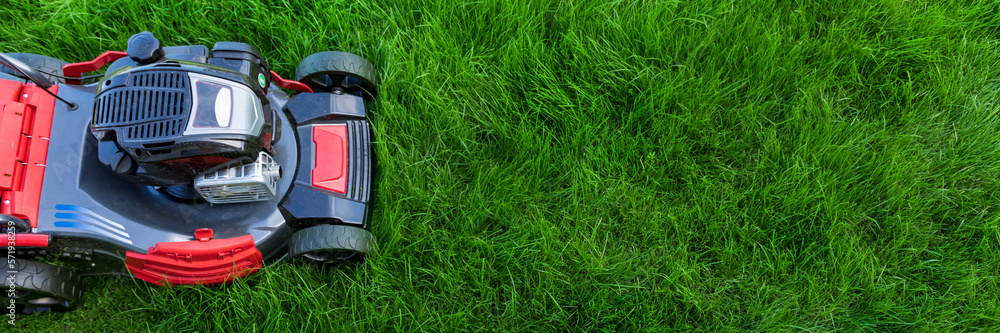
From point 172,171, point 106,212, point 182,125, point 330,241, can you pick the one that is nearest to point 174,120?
point 182,125

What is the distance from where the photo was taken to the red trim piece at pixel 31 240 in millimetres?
1809

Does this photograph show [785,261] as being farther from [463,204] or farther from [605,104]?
[463,204]

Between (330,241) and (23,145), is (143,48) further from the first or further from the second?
(330,241)

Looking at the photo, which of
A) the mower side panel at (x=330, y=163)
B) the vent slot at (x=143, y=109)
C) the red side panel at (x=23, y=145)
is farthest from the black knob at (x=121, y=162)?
the mower side panel at (x=330, y=163)

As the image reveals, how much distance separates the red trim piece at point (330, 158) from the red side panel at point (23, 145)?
885 mm

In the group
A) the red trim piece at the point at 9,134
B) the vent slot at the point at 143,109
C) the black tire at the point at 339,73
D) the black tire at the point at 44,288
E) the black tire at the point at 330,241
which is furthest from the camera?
the black tire at the point at 339,73

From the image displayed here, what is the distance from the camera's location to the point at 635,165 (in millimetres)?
2422

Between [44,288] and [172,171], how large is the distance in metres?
0.65

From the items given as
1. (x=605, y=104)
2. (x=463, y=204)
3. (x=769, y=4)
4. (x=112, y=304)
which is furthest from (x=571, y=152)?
(x=112, y=304)

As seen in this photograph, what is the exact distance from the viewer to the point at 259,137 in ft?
6.07

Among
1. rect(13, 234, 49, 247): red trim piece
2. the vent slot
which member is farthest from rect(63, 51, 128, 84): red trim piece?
rect(13, 234, 49, 247): red trim piece

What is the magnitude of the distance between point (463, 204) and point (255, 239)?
813mm

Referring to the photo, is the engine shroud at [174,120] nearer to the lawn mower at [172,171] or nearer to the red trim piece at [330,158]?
the lawn mower at [172,171]

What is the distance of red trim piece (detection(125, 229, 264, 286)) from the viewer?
1962 mm
